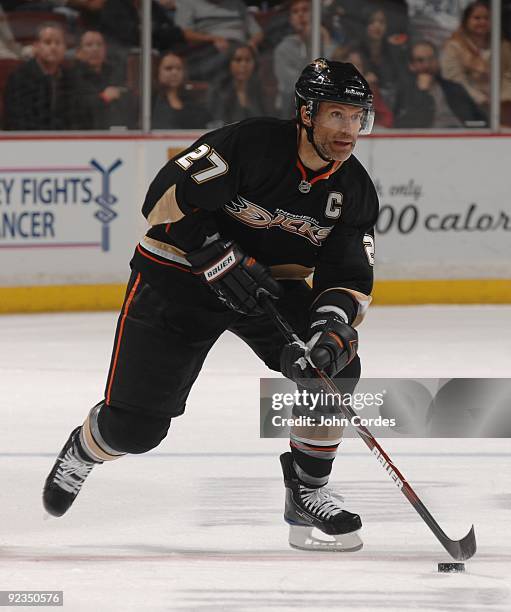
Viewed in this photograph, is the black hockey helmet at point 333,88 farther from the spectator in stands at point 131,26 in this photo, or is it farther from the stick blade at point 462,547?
the spectator in stands at point 131,26

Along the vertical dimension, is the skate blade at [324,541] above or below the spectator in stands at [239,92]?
below

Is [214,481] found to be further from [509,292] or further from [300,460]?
[509,292]

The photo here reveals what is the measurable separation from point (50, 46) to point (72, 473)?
12.9 ft

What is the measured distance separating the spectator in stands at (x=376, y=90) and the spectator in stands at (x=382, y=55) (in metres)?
0.02

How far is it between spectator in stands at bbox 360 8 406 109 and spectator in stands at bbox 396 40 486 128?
60 mm

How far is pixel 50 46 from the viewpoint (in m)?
7.05

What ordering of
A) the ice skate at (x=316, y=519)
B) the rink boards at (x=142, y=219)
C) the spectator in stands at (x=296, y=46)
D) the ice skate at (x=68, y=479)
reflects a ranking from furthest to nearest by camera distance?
the spectator in stands at (x=296, y=46) → the rink boards at (x=142, y=219) → the ice skate at (x=68, y=479) → the ice skate at (x=316, y=519)

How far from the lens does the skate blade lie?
3.34 metres

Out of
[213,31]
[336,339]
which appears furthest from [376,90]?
[336,339]

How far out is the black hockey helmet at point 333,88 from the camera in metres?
3.20

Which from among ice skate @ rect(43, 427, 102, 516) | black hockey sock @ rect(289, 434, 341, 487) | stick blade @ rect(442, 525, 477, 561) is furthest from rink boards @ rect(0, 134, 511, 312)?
stick blade @ rect(442, 525, 477, 561)

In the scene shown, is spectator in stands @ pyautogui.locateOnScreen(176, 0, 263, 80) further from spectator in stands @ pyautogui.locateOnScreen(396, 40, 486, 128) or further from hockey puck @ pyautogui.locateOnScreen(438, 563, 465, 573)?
hockey puck @ pyautogui.locateOnScreen(438, 563, 465, 573)

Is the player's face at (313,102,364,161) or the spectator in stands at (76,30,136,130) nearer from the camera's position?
the player's face at (313,102,364,161)

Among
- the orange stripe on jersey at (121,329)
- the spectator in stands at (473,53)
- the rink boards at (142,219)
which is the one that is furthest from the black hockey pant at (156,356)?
the spectator in stands at (473,53)
